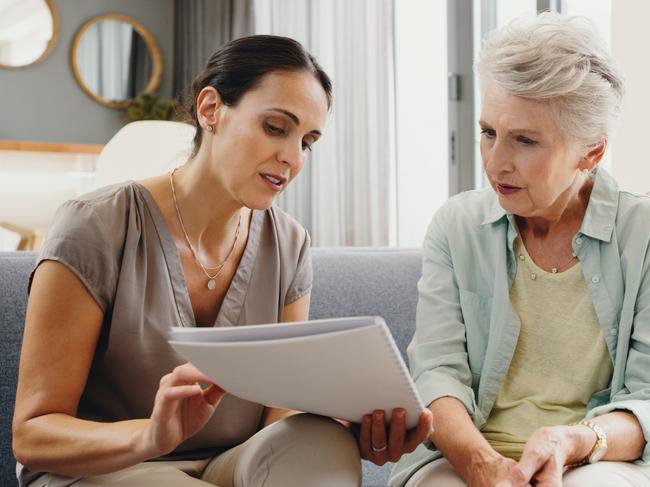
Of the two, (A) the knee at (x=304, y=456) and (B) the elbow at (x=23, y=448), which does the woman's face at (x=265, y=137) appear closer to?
(A) the knee at (x=304, y=456)

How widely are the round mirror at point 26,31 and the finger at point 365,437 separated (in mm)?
5937

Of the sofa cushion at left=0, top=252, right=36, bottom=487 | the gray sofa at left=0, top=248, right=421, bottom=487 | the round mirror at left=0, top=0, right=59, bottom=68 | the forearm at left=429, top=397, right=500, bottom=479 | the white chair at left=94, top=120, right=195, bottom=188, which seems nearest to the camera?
the forearm at left=429, top=397, right=500, bottom=479

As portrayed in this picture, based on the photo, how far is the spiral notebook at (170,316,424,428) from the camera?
2.93 ft

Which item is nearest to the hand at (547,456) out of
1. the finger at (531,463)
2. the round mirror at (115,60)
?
the finger at (531,463)

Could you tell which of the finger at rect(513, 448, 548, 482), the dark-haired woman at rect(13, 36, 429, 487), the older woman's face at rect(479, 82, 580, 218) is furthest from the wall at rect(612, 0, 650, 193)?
the finger at rect(513, 448, 548, 482)

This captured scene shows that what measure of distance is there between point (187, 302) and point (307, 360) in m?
0.47

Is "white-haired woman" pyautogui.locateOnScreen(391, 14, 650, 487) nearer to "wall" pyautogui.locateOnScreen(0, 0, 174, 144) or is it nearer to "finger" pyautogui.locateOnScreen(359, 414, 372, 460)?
"finger" pyautogui.locateOnScreen(359, 414, 372, 460)

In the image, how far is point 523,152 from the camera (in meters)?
1.34

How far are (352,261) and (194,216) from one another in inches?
25.0

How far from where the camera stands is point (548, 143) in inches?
52.5

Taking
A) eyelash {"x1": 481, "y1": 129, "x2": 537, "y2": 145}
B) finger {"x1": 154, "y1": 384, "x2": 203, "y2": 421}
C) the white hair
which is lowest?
finger {"x1": 154, "y1": 384, "x2": 203, "y2": 421}

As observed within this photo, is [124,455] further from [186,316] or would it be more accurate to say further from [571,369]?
[571,369]

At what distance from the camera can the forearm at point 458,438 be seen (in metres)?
1.21

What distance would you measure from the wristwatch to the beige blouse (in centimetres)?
55
